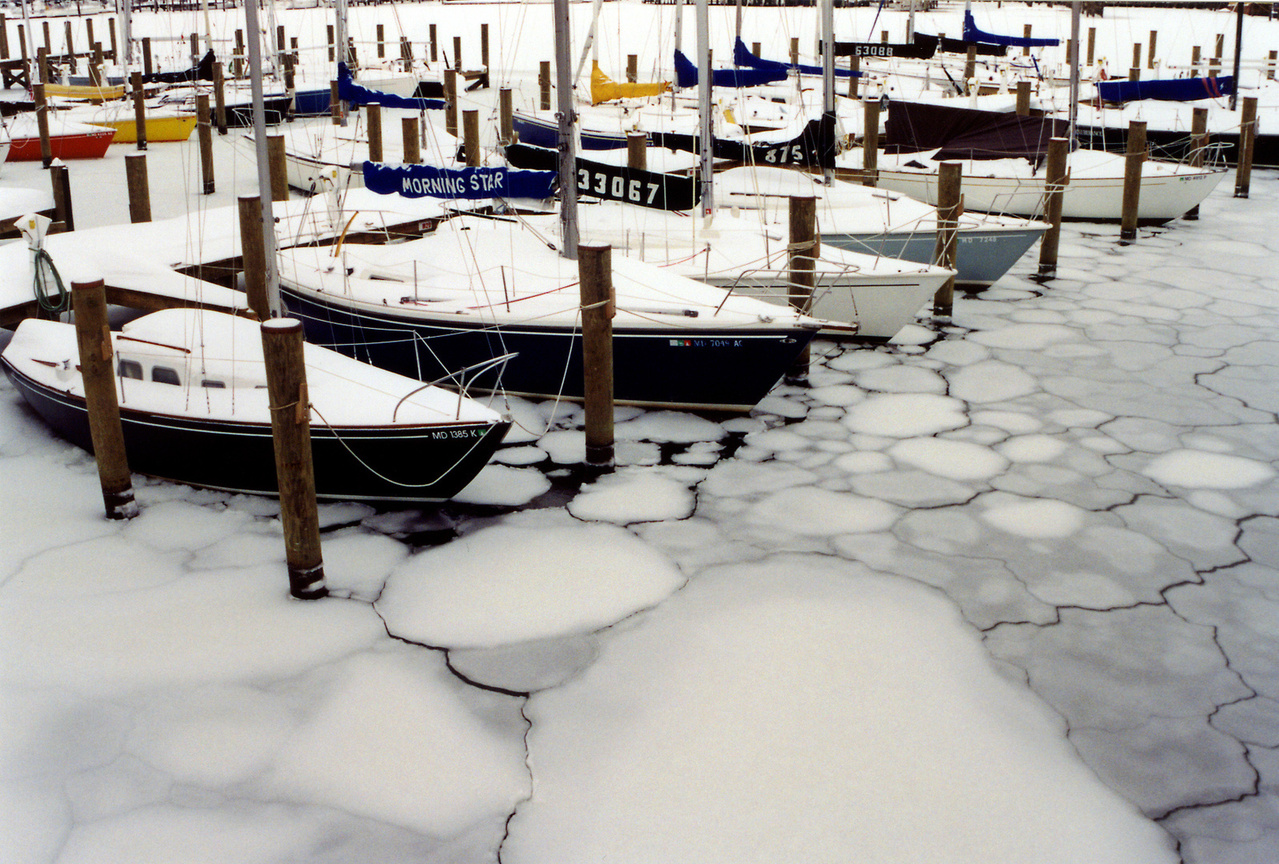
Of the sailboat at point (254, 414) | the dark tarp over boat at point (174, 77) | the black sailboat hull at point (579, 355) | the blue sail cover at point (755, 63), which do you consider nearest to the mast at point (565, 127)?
the black sailboat hull at point (579, 355)

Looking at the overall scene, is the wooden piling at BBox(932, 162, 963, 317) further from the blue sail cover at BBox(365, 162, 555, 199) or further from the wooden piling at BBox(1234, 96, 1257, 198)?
the wooden piling at BBox(1234, 96, 1257, 198)

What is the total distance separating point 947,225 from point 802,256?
2483mm

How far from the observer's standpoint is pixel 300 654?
5219mm

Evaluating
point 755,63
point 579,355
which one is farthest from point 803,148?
point 755,63

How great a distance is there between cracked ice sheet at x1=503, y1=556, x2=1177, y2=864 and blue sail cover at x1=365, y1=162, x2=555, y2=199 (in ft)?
12.2

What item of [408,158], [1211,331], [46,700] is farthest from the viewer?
[408,158]

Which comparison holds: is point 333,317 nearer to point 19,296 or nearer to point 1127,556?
point 19,296

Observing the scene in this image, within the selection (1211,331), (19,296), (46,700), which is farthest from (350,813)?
(1211,331)

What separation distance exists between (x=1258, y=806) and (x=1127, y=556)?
6.66 feet

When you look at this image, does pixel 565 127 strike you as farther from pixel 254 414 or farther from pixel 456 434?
pixel 254 414

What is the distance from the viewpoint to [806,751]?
451 cm

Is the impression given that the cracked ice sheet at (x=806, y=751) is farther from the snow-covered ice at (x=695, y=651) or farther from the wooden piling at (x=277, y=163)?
the wooden piling at (x=277, y=163)

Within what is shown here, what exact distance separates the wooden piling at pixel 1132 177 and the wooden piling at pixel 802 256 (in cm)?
596

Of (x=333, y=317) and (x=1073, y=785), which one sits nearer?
(x=1073, y=785)
